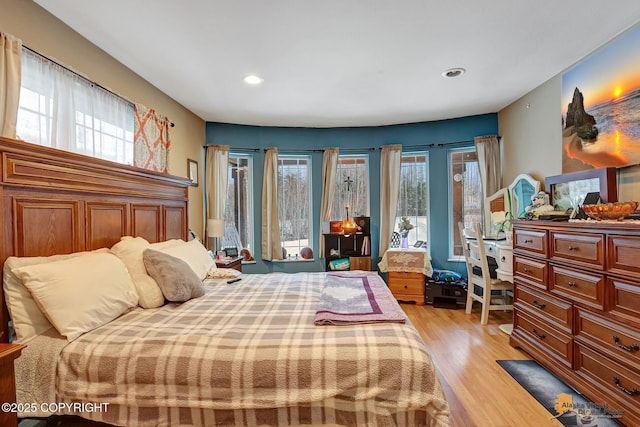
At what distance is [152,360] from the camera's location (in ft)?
4.19

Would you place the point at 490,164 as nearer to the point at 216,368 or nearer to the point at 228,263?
the point at 228,263

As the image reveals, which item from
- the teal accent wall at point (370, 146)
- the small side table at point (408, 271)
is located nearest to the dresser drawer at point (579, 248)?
the small side table at point (408, 271)

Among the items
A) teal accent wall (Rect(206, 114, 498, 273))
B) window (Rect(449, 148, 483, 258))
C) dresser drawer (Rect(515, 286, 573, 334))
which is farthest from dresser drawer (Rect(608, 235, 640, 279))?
teal accent wall (Rect(206, 114, 498, 273))

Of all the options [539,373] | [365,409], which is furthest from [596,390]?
[365,409]

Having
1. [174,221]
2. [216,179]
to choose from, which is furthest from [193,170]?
[174,221]

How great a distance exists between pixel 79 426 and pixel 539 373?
302cm

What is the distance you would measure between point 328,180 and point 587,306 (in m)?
3.16

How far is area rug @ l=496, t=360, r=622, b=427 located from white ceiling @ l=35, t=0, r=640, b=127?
253 cm

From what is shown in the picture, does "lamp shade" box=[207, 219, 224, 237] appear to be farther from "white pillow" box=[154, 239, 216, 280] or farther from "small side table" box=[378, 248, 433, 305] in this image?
"small side table" box=[378, 248, 433, 305]

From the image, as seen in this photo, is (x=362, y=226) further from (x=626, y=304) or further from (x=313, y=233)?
(x=626, y=304)

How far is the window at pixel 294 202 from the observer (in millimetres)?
4457

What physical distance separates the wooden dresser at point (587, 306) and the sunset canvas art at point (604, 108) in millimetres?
801

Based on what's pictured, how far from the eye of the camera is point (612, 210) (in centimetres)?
178

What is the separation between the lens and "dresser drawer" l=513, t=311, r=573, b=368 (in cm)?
200
